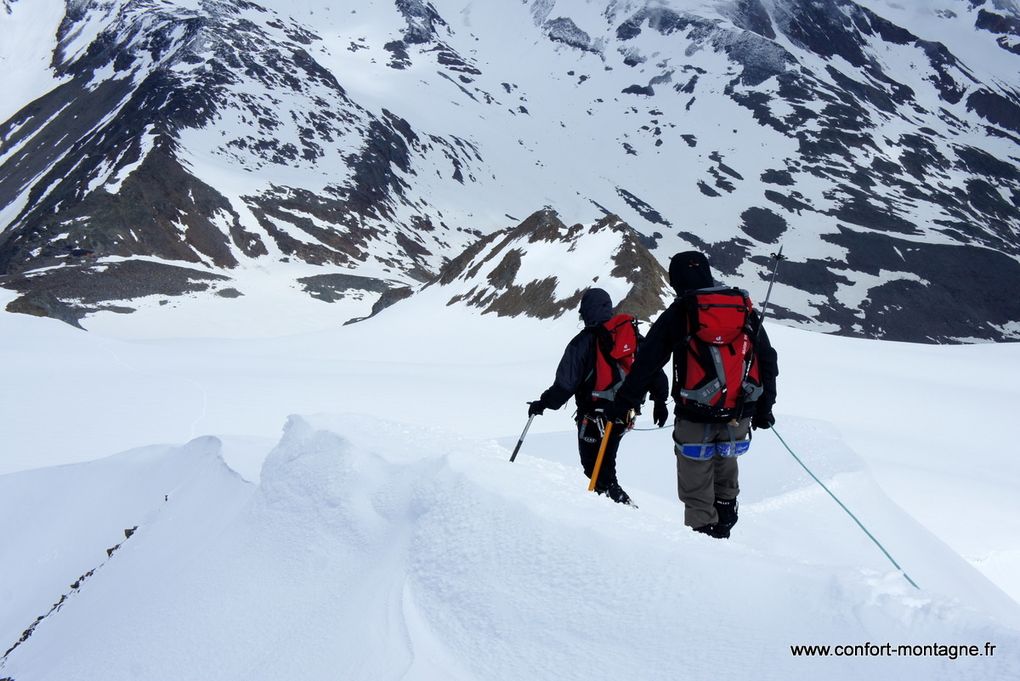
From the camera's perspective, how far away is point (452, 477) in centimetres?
379

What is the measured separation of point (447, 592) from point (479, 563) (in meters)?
0.19

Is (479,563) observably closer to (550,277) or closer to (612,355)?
(612,355)

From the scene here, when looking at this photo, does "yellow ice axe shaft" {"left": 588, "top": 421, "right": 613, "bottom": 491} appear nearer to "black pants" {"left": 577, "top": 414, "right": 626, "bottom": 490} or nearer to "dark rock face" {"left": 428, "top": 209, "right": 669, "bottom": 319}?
"black pants" {"left": 577, "top": 414, "right": 626, "bottom": 490}

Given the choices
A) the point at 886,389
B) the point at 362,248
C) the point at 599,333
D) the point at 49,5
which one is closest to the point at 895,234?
the point at 362,248

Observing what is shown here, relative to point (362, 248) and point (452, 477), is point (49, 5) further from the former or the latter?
point (452, 477)

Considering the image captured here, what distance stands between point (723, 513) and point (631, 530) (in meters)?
1.61

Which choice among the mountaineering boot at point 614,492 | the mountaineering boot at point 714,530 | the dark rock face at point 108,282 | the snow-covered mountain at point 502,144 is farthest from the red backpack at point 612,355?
the dark rock face at point 108,282

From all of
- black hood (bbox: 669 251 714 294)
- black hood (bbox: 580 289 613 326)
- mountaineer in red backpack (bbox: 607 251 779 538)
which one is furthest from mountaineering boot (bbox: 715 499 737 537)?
black hood (bbox: 580 289 613 326)

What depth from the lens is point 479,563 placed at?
329 cm

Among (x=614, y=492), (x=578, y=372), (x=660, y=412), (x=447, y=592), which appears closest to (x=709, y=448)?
(x=660, y=412)

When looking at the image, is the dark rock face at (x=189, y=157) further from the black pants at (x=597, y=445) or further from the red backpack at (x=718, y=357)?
the red backpack at (x=718, y=357)

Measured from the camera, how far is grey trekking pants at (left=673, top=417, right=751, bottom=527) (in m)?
4.48

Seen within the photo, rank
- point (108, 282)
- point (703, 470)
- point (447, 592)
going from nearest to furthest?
point (447, 592), point (703, 470), point (108, 282)

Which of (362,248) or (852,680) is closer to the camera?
(852,680)
